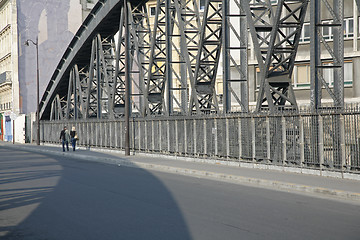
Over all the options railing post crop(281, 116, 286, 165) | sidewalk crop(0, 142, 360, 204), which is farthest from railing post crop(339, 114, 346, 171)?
railing post crop(281, 116, 286, 165)

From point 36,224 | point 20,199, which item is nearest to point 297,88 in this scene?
point 20,199

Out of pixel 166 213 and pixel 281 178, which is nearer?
pixel 166 213

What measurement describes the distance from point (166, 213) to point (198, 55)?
16.1 metres

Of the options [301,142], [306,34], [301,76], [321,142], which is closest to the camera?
[321,142]

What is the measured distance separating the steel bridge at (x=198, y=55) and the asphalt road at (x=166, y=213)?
6146 mm

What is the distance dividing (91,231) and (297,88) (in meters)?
33.5

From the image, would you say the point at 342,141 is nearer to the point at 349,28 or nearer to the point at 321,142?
the point at 321,142

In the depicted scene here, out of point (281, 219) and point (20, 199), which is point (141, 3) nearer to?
point (20, 199)

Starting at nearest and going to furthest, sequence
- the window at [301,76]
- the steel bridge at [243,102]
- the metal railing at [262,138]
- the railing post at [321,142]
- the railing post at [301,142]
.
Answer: the metal railing at [262,138]
the railing post at [321,142]
the steel bridge at [243,102]
the railing post at [301,142]
the window at [301,76]

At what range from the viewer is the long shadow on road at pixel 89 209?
8.85 metres

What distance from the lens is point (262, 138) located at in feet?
66.1

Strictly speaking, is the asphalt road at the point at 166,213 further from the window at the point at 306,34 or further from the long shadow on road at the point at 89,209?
the window at the point at 306,34

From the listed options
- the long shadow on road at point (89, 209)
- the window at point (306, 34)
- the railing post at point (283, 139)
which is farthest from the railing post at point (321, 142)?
the window at point (306, 34)

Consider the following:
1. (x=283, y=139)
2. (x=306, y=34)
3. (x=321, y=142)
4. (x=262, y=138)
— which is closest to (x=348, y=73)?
(x=306, y=34)
